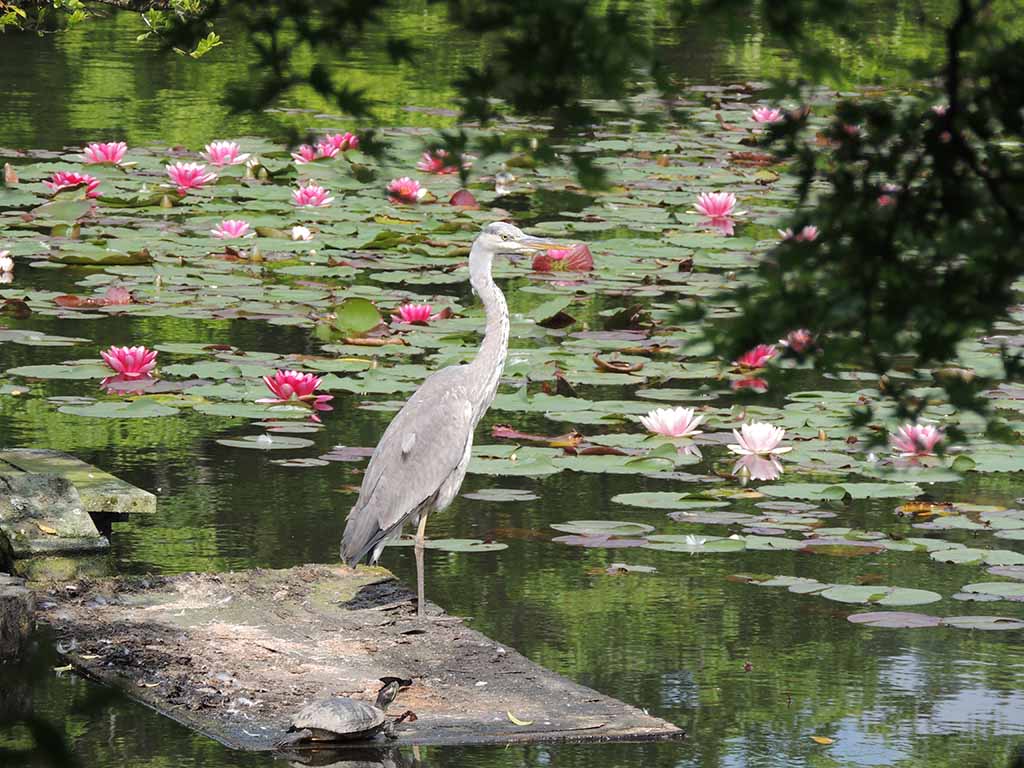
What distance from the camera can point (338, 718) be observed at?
172 inches

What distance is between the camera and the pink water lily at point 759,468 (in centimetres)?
668

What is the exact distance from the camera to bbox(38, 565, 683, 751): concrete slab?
461 cm

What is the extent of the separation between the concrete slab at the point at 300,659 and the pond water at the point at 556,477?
10cm

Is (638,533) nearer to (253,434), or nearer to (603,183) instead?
(253,434)

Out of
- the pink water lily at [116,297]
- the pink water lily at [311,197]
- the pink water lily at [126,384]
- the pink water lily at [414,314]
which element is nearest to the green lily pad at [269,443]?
the pink water lily at [126,384]

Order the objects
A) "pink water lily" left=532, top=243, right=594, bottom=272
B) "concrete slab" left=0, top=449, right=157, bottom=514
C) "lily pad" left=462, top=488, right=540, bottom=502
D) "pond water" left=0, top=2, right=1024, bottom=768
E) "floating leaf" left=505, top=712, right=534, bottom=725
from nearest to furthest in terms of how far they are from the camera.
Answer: "floating leaf" left=505, top=712, right=534, bottom=725
"pond water" left=0, top=2, right=1024, bottom=768
"concrete slab" left=0, top=449, right=157, bottom=514
"lily pad" left=462, top=488, right=540, bottom=502
"pink water lily" left=532, top=243, right=594, bottom=272

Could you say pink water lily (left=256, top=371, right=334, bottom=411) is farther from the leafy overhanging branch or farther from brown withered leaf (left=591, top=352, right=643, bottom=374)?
the leafy overhanging branch

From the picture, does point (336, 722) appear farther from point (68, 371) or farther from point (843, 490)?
point (68, 371)

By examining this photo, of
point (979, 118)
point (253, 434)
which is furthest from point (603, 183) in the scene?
point (253, 434)

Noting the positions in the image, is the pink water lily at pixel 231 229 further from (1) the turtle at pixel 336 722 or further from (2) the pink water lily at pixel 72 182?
(1) the turtle at pixel 336 722

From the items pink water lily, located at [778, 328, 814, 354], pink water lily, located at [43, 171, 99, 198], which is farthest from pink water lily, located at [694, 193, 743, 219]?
pink water lily, located at [778, 328, 814, 354]

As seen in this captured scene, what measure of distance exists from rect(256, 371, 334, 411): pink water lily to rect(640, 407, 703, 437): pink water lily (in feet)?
4.28

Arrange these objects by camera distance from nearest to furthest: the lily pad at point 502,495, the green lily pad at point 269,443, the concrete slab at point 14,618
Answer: the concrete slab at point 14,618 → the lily pad at point 502,495 → the green lily pad at point 269,443

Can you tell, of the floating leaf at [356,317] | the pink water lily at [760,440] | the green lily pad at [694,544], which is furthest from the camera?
the floating leaf at [356,317]
